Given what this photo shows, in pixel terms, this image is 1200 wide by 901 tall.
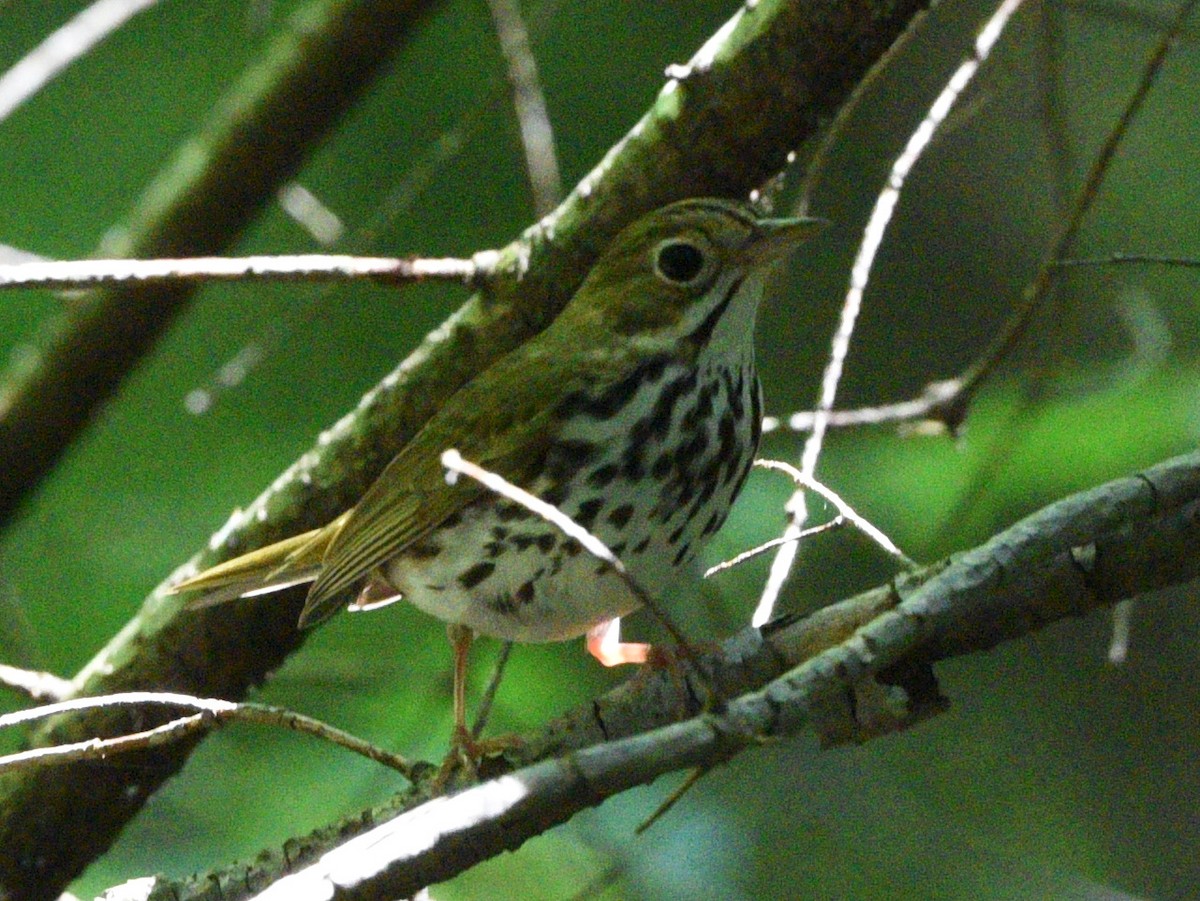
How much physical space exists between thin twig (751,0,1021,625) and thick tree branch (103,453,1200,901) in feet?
0.65

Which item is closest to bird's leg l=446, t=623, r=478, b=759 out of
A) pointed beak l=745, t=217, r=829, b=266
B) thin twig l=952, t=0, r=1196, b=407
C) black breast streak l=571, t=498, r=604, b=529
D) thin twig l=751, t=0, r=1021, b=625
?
black breast streak l=571, t=498, r=604, b=529

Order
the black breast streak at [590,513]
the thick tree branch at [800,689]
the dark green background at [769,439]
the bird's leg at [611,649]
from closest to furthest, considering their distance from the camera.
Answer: the thick tree branch at [800,689] → the black breast streak at [590,513] → the bird's leg at [611,649] → the dark green background at [769,439]

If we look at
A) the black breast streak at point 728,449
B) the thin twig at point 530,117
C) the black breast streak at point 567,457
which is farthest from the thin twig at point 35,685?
the thin twig at point 530,117

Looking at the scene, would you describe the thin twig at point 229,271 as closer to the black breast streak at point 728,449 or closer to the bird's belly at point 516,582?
the bird's belly at point 516,582

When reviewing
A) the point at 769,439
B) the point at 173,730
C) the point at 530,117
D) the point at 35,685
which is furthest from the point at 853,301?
the point at 769,439

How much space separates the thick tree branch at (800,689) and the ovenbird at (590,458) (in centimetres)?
28

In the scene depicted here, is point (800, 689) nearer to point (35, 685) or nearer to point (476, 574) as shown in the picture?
point (476, 574)

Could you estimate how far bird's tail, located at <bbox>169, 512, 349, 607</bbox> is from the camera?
3.21 meters

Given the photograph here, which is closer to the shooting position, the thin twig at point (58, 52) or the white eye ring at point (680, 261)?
the white eye ring at point (680, 261)

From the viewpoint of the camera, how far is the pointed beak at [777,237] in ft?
9.58

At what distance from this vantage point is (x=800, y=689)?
178 cm

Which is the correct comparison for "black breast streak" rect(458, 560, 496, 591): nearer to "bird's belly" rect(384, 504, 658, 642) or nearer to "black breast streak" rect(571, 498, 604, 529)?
"bird's belly" rect(384, 504, 658, 642)

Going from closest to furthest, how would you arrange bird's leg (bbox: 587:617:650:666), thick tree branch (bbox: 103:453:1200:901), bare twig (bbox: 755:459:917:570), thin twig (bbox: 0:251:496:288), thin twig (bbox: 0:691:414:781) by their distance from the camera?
thick tree branch (bbox: 103:453:1200:901) → thin twig (bbox: 0:691:414:781) → bare twig (bbox: 755:459:917:570) → thin twig (bbox: 0:251:496:288) → bird's leg (bbox: 587:617:650:666)

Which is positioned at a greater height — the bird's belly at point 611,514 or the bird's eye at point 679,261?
the bird's eye at point 679,261
